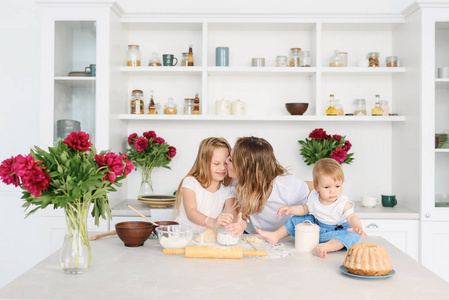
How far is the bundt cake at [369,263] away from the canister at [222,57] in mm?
2271

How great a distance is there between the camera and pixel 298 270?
5.06 ft

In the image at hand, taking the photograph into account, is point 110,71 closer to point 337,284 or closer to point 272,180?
point 272,180

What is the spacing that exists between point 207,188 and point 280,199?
397 millimetres

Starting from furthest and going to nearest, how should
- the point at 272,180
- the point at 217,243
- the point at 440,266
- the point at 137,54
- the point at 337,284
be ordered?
the point at 137,54 < the point at 440,266 < the point at 272,180 < the point at 217,243 < the point at 337,284

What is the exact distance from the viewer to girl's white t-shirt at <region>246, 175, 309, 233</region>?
239cm

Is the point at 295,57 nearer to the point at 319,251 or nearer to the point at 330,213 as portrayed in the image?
the point at 330,213

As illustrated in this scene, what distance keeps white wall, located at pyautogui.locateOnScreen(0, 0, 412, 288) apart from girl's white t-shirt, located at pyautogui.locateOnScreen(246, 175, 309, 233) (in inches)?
50.0

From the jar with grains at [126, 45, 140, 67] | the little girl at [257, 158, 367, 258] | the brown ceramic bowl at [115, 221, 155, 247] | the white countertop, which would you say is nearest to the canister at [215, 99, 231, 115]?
the jar with grains at [126, 45, 140, 67]

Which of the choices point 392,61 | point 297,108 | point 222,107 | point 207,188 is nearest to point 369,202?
point 297,108

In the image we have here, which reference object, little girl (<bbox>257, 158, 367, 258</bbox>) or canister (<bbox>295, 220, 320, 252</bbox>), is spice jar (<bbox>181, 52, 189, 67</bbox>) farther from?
canister (<bbox>295, 220, 320, 252</bbox>)

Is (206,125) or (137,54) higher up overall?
(137,54)

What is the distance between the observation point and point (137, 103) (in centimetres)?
350

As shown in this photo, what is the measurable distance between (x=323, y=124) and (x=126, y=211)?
1.67 m

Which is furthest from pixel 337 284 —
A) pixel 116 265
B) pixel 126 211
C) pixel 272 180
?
pixel 126 211
